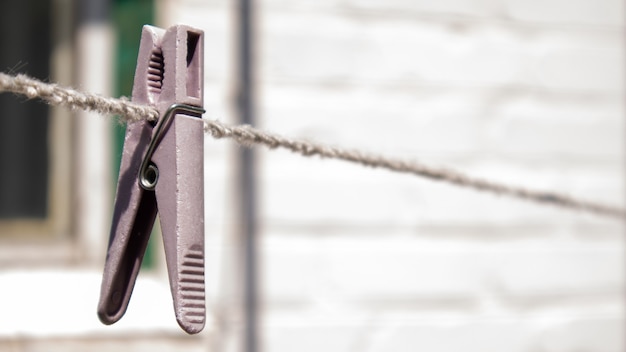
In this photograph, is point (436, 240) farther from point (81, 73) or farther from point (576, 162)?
point (81, 73)

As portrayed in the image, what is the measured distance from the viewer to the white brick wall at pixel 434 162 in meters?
2.46

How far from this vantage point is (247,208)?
2.43 metres

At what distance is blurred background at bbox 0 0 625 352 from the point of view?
7.80 ft

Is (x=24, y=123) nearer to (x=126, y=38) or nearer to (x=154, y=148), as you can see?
(x=126, y=38)

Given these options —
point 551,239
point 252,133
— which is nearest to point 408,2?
point 551,239

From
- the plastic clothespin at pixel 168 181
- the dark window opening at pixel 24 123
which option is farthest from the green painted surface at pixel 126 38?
the plastic clothespin at pixel 168 181

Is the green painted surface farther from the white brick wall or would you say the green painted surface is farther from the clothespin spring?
the clothespin spring

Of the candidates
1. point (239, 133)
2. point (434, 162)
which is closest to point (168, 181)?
point (239, 133)

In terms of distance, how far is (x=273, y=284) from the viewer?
2447 millimetres

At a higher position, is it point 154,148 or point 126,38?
point 126,38

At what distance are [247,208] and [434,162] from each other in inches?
21.0

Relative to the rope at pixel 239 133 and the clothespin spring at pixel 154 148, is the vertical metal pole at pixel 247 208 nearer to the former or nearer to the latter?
the rope at pixel 239 133

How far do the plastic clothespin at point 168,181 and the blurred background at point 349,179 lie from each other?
1.16 m

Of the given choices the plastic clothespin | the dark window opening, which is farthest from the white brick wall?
the plastic clothespin
